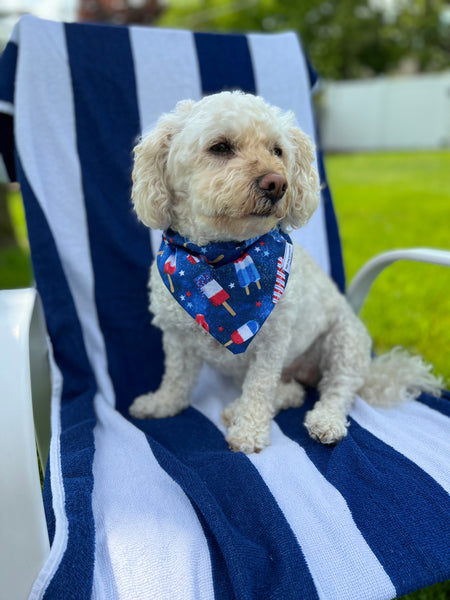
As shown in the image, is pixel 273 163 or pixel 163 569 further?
pixel 273 163

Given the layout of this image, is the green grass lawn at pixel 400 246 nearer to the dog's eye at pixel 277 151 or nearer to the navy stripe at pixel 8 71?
the dog's eye at pixel 277 151

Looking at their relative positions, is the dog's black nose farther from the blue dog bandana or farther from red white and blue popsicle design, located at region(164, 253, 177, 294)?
red white and blue popsicle design, located at region(164, 253, 177, 294)

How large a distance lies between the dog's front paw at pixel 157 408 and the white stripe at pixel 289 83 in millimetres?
1283

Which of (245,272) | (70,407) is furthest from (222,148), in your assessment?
(70,407)

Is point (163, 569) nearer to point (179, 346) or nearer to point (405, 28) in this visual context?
point (179, 346)

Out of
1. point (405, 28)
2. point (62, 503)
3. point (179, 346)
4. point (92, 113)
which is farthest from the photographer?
point (405, 28)

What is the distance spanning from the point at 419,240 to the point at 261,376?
3781 mm

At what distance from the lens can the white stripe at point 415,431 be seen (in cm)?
166

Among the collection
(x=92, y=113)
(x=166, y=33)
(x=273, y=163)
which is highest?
(x=166, y=33)

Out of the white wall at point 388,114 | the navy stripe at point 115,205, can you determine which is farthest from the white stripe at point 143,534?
the white wall at point 388,114

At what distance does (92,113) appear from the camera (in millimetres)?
2449

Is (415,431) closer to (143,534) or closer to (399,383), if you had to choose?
(399,383)

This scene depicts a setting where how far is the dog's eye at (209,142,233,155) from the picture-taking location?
5.59 ft

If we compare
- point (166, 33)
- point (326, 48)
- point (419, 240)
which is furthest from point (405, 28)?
point (166, 33)
